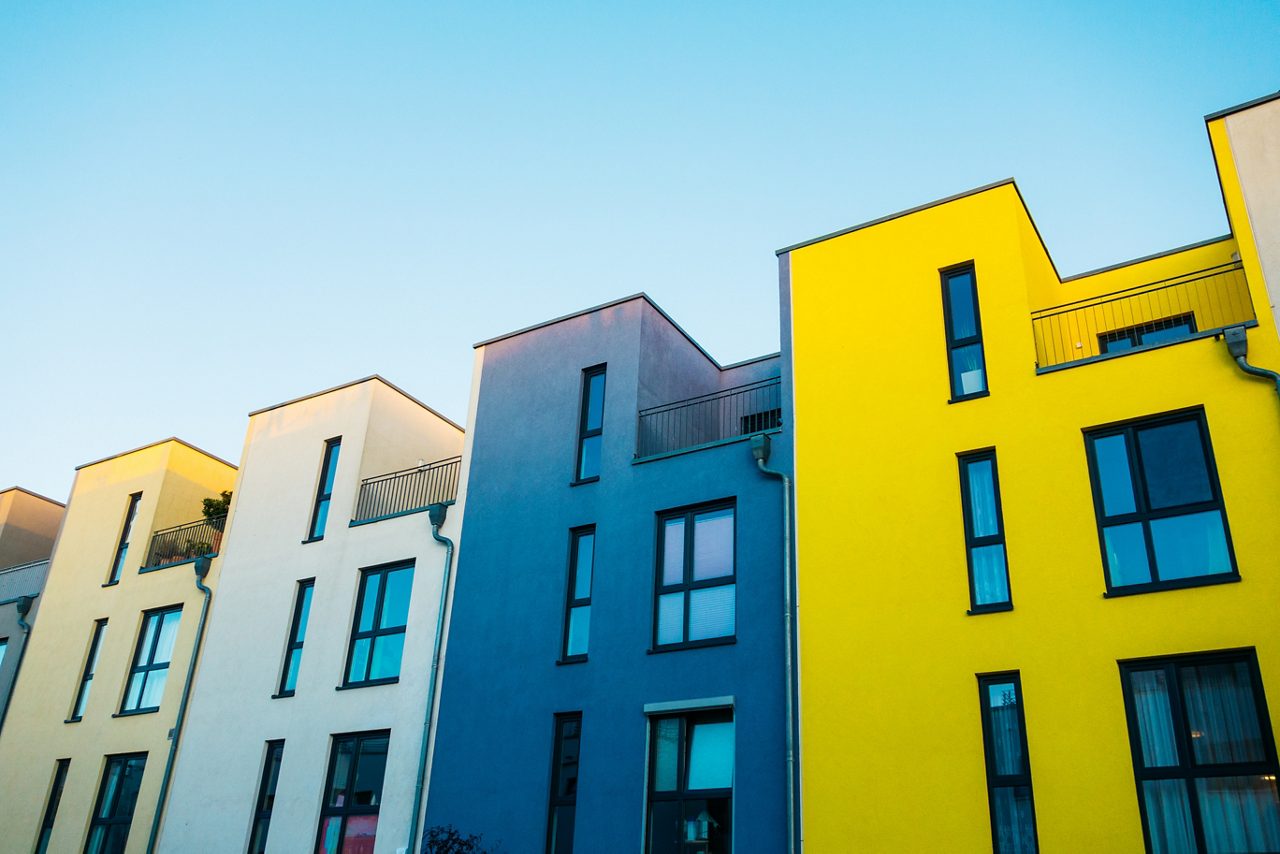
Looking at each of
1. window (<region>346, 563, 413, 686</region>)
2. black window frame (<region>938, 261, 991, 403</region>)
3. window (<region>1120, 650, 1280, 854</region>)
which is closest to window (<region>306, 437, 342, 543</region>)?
window (<region>346, 563, 413, 686</region>)

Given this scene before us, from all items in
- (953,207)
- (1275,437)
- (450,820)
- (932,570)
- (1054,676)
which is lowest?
(450,820)

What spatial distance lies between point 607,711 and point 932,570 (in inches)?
181

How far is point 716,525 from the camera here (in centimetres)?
1461

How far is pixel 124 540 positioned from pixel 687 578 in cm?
1385

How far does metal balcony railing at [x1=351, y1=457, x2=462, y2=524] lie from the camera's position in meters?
18.8

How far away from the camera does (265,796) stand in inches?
683

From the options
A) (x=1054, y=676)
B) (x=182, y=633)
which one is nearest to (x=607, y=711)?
(x=1054, y=676)

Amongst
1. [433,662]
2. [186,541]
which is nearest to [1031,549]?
[433,662]

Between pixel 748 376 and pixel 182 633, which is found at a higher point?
pixel 748 376

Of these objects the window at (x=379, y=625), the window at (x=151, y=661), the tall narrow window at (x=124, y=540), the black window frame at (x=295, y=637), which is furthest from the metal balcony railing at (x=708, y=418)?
the tall narrow window at (x=124, y=540)

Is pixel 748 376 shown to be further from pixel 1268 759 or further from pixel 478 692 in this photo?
pixel 1268 759

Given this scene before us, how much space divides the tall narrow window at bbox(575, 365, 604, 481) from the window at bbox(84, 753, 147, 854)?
9742 millimetres

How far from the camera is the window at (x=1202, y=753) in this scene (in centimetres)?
991

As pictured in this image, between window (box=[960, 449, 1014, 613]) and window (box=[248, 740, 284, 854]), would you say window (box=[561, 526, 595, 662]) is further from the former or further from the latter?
window (box=[248, 740, 284, 854])
